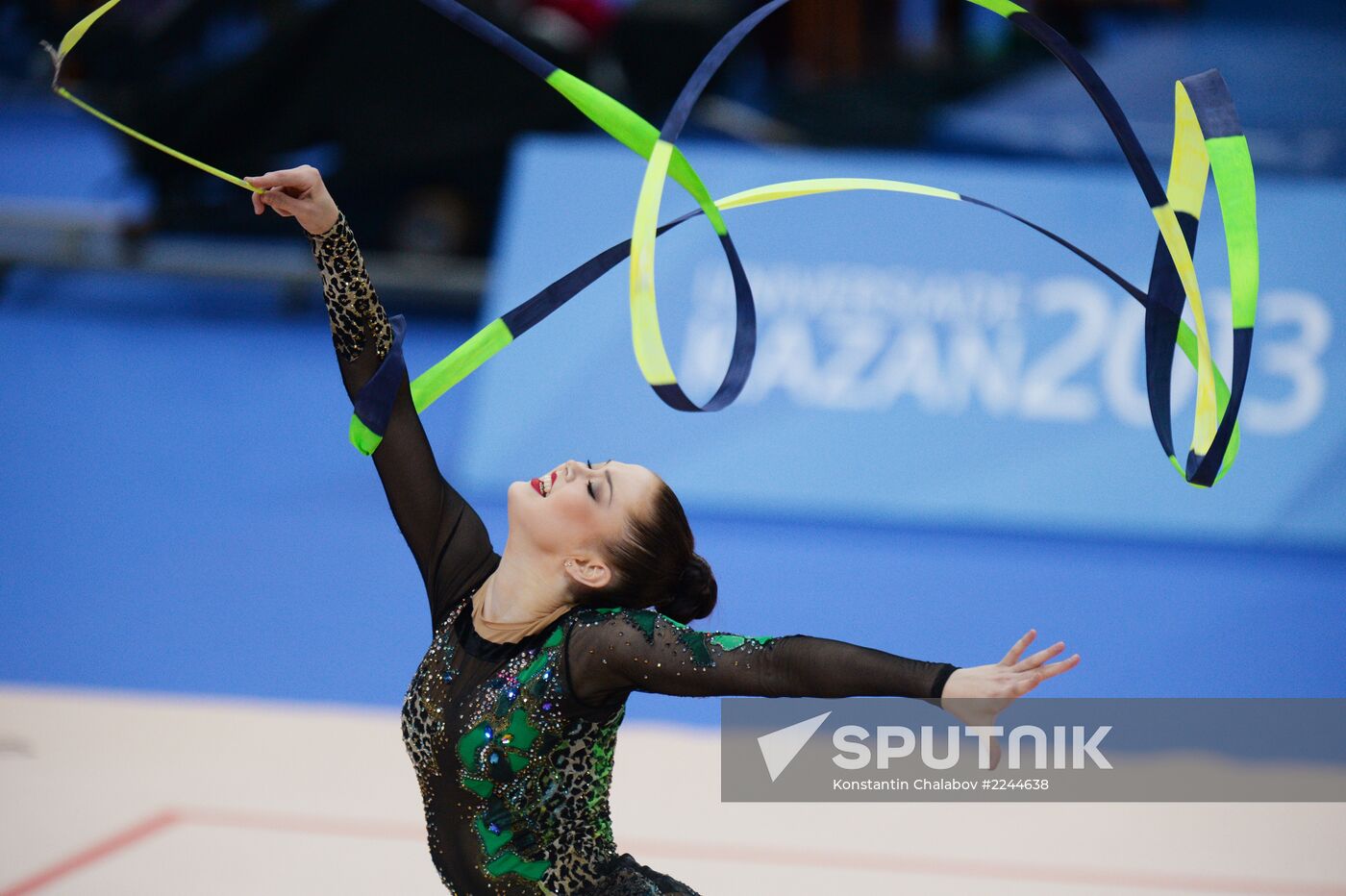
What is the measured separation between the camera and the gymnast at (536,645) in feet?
6.63

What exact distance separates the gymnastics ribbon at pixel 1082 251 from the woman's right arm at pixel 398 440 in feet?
0.28

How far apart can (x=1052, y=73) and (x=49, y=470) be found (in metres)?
5.84

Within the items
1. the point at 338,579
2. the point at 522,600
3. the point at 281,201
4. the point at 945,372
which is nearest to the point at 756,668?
the point at 522,600

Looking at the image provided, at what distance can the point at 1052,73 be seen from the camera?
8.68m

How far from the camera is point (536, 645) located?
2080 mm

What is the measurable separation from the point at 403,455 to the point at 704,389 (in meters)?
3.28

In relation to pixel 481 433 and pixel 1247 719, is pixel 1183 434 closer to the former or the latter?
pixel 1247 719

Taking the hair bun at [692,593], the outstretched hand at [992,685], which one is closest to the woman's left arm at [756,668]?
the outstretched hand at [992,685]

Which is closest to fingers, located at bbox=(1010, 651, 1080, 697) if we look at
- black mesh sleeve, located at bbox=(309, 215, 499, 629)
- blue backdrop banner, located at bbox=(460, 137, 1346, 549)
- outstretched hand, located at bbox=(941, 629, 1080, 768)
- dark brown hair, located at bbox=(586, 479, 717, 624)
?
outstretched hand, located at bbox=(941, 629, 1080, 768)

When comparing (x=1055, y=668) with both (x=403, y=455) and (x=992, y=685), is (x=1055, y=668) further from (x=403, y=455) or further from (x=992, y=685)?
(x=403, y=455)

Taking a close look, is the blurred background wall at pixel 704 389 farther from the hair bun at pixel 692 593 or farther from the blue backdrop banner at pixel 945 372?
the hair bun at pixel 692 593

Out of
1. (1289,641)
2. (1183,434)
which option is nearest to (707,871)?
(1289,641)

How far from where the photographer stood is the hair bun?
2189mm

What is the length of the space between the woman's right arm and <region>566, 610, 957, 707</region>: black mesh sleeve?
0.31 m
